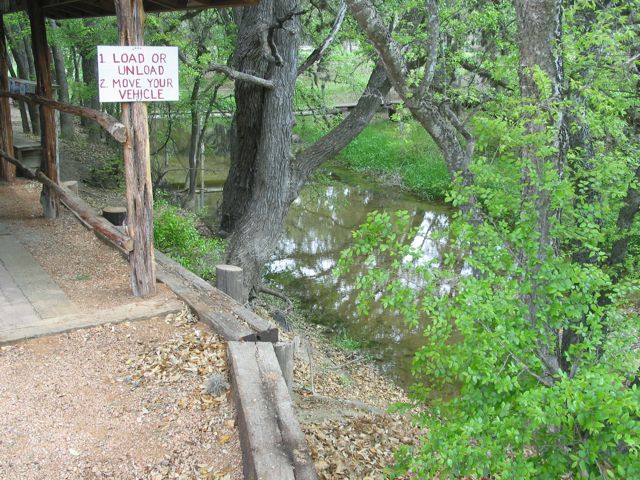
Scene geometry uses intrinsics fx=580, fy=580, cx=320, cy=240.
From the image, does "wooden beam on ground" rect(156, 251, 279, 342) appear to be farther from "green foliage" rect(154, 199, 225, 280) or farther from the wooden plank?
"green foliage" rect(154, 199, 225, 280)

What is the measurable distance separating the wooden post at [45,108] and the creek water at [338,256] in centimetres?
521

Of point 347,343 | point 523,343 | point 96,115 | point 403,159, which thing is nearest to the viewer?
point 523,343

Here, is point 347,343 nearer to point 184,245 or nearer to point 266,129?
point 184,245

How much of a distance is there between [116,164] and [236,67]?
16.7ft

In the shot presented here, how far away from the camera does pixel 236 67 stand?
10.5m

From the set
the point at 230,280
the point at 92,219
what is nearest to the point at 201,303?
the point at 230,280

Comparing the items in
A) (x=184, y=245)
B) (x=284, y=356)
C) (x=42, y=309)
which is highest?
(x=42, y=309)

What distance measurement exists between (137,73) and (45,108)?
3646mm

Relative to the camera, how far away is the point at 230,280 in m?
6.32

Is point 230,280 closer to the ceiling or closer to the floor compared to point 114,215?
closer to the floor

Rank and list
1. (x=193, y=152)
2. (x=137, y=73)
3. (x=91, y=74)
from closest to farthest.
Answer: (x=137, y=73) → (x=193, y=152) → (x=91, y=74)

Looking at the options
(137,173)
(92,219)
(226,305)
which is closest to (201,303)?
(226,305)

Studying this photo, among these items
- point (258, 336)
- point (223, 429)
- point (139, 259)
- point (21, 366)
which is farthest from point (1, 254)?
point (223, 429)

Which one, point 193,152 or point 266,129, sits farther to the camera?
point 193,152
